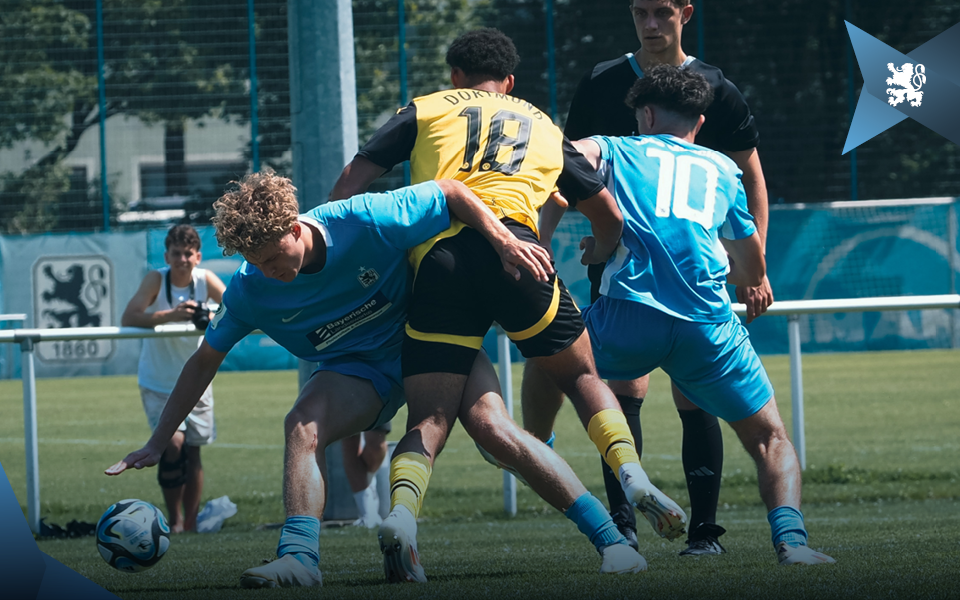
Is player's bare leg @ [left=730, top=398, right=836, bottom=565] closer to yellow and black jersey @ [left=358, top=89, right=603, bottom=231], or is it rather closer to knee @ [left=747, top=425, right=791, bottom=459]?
knee @ [left=747, top=425, right=791, bottom=459]

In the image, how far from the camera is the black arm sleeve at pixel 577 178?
14.3ft

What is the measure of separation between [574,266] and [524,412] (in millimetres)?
12178

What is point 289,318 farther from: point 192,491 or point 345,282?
point 192,491

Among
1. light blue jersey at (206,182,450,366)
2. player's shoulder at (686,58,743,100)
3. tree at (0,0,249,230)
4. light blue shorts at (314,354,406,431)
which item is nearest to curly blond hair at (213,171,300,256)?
light blue jersey at (206,182,450,366)

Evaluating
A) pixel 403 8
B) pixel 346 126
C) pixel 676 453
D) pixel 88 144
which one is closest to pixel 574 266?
pixel 403 8

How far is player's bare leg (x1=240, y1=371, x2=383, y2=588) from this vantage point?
3689 mm

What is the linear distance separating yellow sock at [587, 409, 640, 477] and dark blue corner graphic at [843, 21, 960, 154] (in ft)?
56.1

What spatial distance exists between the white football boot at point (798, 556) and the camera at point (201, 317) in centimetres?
383

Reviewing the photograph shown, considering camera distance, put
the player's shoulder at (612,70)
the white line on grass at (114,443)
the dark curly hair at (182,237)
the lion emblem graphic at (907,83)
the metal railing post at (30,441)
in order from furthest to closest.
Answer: the lion emblem graphic at (907,83)
the white line on grass at (114,443)
the dark curly hair at (182,237)
the metal railing post at (30,441)
the player's shoulder at (612,70)

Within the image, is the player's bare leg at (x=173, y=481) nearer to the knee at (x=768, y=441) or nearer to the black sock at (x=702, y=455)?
the black sock at (x=702, y=455)

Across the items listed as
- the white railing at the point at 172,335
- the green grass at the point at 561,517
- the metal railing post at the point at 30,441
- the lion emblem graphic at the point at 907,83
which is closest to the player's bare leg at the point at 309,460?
the green grass at the point at 561,517

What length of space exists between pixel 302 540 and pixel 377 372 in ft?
2.60

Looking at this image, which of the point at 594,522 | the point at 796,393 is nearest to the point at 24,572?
the point at 594,522

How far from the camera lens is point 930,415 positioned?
12180 millimetres
